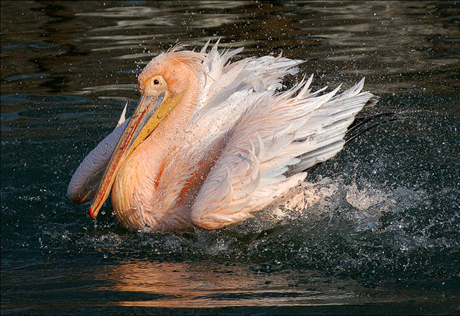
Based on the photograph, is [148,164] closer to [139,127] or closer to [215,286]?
[139,127]

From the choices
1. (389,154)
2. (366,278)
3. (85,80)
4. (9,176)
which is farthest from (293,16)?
(366,278)

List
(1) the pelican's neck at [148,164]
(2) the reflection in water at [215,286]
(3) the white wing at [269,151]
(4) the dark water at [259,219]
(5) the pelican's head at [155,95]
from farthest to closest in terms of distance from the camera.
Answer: (5) the pelican's head at [155,95] → (1) the pelican's neck at [148,164] → (3) the white wing at [269,151] → (4) the dark water at [259,219] → (2) the reflection in water at [215,286]

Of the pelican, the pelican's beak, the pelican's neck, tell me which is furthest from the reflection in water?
the pelican's beak

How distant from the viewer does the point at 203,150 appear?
433 centimetres

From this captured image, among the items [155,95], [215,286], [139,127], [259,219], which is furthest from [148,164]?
[215,286]

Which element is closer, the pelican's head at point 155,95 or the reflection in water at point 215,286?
the reflection in water at point 215,286

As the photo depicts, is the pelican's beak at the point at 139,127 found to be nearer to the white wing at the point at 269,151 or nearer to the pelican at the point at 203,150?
the pelican at the point at 203,150

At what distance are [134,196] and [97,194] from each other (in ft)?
0.84

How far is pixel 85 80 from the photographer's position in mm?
7430

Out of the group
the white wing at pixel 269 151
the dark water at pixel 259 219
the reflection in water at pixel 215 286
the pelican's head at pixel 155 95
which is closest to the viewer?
the reflection in water at pixel 215 286

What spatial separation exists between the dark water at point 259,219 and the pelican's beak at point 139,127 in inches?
14.5

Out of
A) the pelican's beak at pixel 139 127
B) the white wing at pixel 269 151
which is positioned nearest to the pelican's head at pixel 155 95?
the pelican's beak at pixel 139 127

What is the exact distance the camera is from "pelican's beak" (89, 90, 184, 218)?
441 cm

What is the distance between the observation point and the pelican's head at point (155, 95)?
4422mm
